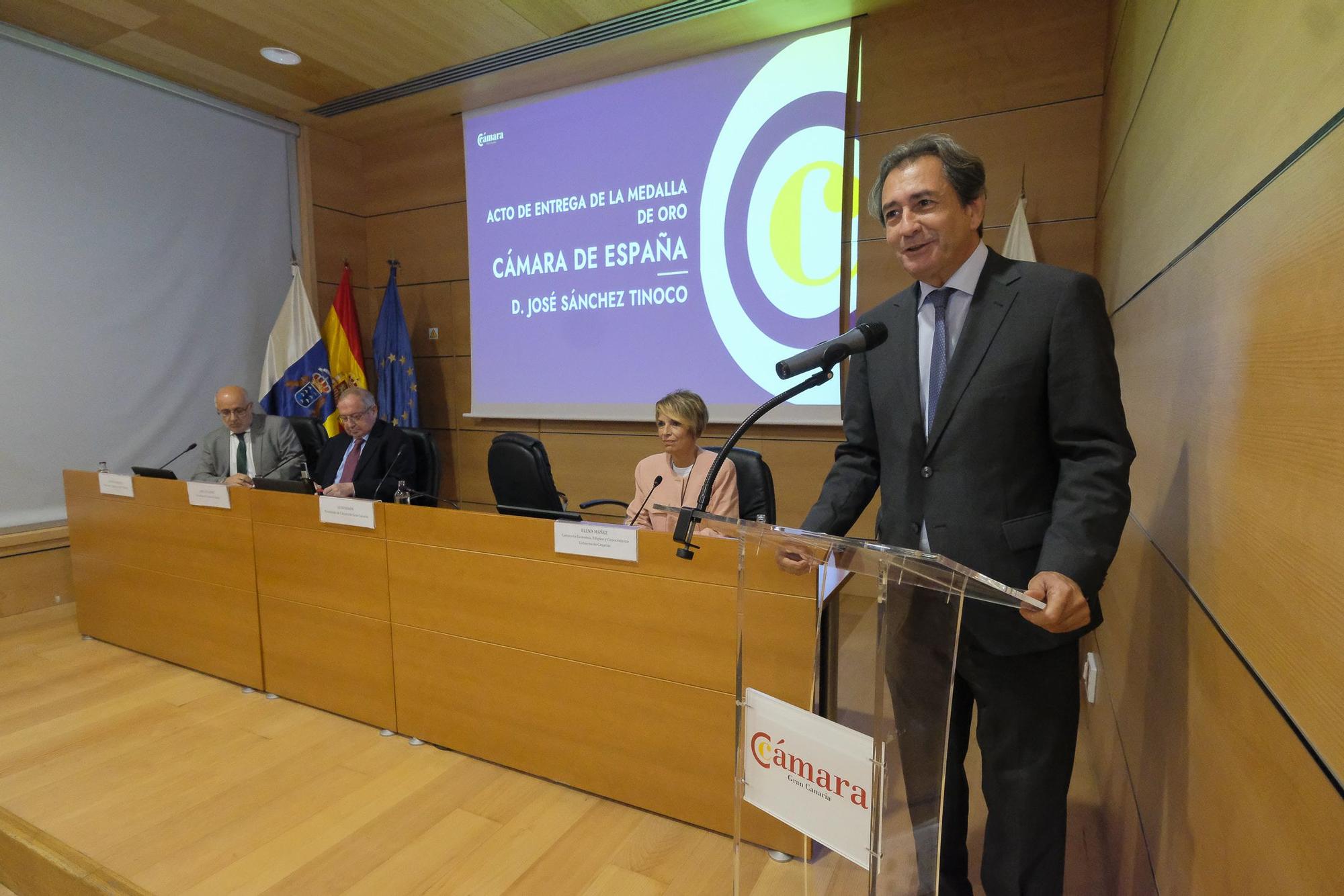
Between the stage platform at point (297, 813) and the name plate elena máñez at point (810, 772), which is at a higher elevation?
the name plate elena máñez at point (810, 772)

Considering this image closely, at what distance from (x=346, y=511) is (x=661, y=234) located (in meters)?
2.50

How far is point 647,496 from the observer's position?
2557 millimetres

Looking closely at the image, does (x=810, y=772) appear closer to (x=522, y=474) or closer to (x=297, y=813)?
(x=297, y=813)

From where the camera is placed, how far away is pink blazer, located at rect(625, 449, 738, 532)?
240 cm

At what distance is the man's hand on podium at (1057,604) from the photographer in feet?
3.02

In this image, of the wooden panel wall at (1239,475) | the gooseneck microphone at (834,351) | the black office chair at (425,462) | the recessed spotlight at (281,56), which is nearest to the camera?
the wooden panel wall at (1239,475)

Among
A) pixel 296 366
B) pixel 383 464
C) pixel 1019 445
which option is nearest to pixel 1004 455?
pixel 1019 445

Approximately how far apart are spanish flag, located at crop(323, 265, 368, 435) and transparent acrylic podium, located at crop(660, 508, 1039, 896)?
15.4 feet

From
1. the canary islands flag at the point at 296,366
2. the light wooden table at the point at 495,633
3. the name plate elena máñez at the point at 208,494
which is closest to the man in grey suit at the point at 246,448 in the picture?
the light wooden table at the point at 495,633

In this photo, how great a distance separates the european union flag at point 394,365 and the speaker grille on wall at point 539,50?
3.80 ft

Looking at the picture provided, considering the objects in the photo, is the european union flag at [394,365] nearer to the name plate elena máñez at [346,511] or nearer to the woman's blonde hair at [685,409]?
the name plate elena máñez at [346,511]

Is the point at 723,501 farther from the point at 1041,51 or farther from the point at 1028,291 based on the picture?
the point at 1041,51

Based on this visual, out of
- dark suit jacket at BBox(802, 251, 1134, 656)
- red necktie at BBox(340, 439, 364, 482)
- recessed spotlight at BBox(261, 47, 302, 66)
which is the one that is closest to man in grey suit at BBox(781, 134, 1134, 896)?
dark suit jacket at BBox(802, 251, 1134, 656)

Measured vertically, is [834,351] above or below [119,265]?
below
